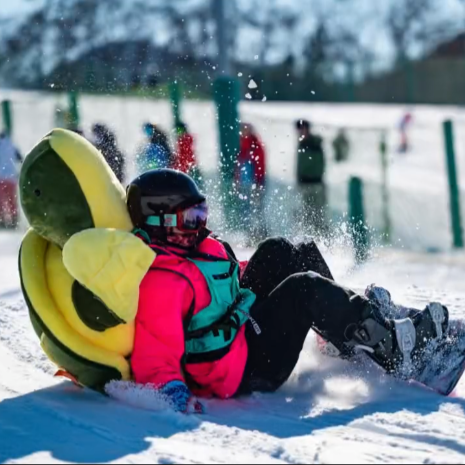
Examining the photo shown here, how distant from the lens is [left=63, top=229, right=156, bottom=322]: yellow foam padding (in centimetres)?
389

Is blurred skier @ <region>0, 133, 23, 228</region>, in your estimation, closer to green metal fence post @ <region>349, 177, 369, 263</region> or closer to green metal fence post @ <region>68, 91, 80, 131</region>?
green metal fence post @ <region>68, 91, 80, 131</region>

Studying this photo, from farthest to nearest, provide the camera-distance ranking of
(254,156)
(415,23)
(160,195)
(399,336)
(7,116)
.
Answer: (415,23), (7,116), (254,156), (399,336), (160,195)

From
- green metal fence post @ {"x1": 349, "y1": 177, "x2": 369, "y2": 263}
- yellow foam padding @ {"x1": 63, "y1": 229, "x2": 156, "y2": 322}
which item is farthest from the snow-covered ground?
green metal fence post @ {"x1": 349, "y1": 177, "x2": 369, "y2": 263}

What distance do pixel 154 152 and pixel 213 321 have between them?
4.11 metres

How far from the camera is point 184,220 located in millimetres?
4219

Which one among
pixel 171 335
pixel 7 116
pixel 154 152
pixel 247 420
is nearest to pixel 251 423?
pixel 247 420

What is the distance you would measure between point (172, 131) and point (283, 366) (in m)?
6.72

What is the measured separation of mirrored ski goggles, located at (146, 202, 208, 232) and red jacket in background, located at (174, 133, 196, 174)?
4.72 meters

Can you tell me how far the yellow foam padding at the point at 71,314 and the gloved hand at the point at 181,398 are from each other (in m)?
0.31

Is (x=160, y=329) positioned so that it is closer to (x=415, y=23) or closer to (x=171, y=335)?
(x=171, y=335)

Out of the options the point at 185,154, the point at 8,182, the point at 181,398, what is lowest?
the point at 181,398

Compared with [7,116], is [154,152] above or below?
below

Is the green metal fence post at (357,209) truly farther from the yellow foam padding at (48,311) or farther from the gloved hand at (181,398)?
the gloved hand at (181,398)

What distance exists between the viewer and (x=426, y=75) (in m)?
30.4
